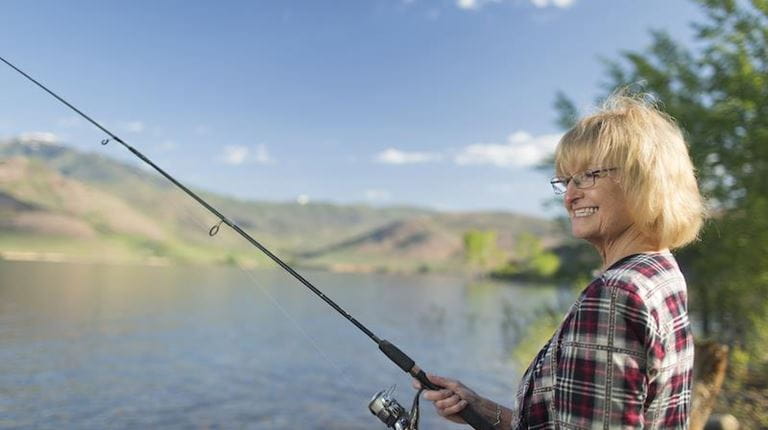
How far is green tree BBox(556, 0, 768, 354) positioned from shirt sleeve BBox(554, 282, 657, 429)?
37.1 ft

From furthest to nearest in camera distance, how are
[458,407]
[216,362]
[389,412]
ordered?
[216,362]
[389,412]
[458,407]

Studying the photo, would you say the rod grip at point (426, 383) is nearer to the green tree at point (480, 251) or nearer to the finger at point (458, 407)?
the finger at point (458, 407)

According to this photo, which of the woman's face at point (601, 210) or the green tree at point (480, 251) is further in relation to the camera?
the green tree at point (480, 251)

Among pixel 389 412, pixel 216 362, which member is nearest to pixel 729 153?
pixel 389 412

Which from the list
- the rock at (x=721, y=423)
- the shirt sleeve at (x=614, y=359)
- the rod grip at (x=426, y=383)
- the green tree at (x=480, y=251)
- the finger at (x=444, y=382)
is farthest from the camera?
the green tree at (x=480, y=251)

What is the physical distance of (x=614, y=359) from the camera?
5.34ft

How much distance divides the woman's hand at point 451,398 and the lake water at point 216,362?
926cm

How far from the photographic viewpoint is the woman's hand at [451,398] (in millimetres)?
2635

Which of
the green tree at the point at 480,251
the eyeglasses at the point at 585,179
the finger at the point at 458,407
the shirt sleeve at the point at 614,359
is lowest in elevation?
the finger at the point at 458,407

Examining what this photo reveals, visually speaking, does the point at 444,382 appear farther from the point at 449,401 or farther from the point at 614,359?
the point at 614,359

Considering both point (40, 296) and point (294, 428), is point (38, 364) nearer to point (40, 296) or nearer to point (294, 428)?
point (294, 428)

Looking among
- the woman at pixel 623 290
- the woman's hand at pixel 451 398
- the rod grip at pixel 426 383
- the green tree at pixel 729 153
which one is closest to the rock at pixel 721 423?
the green tree at pixel 729 153

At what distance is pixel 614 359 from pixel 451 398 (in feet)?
3.81

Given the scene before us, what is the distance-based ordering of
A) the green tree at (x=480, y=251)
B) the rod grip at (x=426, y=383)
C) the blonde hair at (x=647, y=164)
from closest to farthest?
the blonde hair at (x=647, y=164) < the rod grip at (x=426, y=383) < the green tree at (x=480, y=251)
